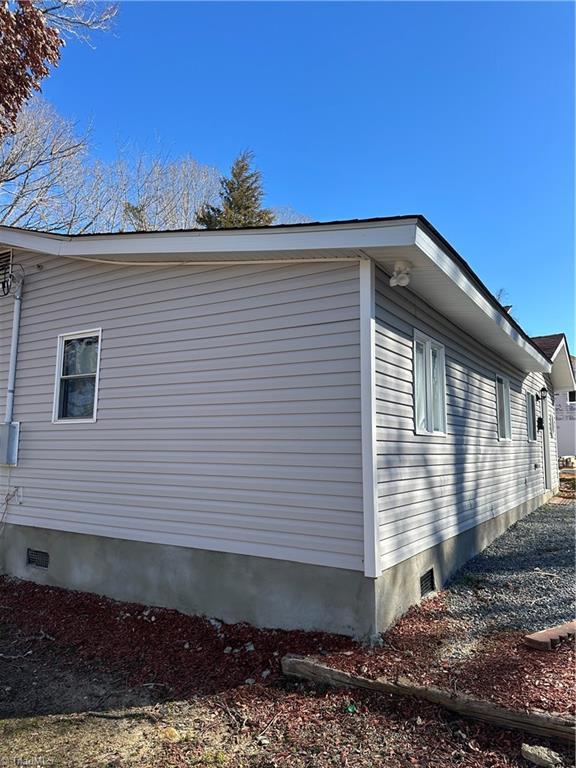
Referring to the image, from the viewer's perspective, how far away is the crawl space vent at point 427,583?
5.09 metres

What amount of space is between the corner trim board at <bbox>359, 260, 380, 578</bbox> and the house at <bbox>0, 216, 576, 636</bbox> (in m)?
0.02

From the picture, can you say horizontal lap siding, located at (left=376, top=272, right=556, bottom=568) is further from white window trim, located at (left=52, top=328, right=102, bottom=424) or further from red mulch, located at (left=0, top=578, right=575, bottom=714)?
white window trim, located at (left=52, top=328, right=102, bottom=424)

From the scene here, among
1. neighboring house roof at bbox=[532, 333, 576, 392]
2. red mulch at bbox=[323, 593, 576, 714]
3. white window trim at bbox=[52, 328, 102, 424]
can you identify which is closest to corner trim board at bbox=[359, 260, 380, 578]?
red mulch at bbox=[323, 593, 576, 714]

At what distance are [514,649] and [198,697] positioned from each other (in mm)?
2384

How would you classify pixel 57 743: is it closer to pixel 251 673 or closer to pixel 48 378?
pixel 251 673

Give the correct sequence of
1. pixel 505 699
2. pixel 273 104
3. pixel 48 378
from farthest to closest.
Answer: pixel 273 104 → pixel 48 378 → pixel 505 699

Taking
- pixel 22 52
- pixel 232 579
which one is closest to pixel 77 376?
pixel 232 579

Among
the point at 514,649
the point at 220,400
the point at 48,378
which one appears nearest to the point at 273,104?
the point at 48,378

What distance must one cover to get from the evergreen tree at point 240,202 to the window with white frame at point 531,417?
13519 mm

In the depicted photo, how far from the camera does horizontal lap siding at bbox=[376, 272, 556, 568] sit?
4469 millimetres

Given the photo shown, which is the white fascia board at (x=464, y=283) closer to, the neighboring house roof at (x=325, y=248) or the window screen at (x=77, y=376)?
the neighboring house roof at (x=325, y=248)

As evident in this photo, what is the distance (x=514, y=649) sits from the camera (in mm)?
3797

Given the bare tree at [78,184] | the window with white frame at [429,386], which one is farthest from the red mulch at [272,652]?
the bare tree at [78,184]

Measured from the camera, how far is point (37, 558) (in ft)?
21.2
